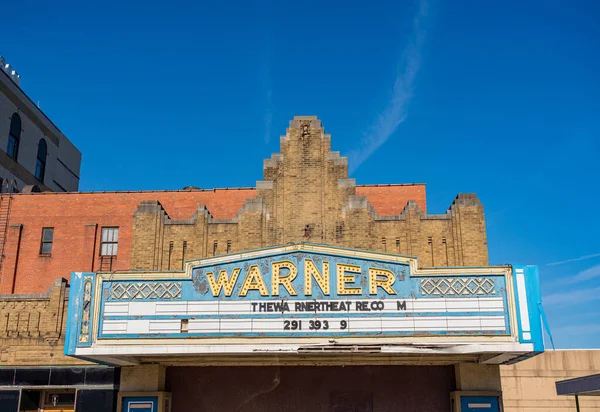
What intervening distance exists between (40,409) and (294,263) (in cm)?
1008

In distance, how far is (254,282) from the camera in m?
18.7

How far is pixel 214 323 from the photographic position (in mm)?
18453

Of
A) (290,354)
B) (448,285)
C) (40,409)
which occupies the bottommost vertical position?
(40,409)

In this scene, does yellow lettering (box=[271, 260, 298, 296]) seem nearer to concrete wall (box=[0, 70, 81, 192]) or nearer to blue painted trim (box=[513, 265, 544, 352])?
blue painted trim (box=[513, 265, 544, 352])

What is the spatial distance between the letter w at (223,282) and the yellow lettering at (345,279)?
281cm

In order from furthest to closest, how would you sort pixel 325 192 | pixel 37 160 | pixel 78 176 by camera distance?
pixel 78 176
pixel 37 160
pixel 325 192

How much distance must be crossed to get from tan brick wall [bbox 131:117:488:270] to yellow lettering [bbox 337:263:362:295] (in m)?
3.63

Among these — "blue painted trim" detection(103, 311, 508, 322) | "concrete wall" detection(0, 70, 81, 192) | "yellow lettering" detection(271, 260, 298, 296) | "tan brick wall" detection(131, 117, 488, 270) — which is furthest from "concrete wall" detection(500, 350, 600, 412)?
"concrete wall" detection(0, 70, 81, 192)

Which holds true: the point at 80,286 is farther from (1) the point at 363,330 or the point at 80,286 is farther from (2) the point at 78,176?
(2) the point at 78,176

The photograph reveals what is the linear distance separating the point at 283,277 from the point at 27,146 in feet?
120

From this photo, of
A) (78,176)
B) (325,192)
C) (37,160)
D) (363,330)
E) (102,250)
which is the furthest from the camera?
(78,176)

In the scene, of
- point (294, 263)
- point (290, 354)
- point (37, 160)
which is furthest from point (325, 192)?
point (37, 160)

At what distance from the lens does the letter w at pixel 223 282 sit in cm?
1869

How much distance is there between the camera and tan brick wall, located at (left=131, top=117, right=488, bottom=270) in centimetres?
2212
